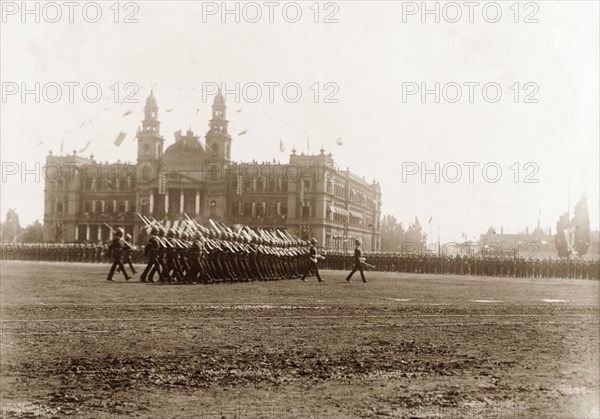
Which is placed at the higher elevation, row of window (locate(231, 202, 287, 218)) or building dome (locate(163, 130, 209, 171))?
building dome (locate(163, 130, 209, 171))

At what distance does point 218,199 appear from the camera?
7100 centimetres

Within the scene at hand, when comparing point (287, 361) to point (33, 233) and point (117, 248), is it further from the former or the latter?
point (33, 233)

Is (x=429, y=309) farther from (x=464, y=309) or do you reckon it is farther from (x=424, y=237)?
(x=424, y=237)

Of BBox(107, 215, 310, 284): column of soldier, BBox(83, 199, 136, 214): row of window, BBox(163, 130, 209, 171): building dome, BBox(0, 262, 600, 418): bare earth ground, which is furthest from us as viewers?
BBox(163, 130, 209, 171): building dome

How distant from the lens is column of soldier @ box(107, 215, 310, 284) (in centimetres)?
1927

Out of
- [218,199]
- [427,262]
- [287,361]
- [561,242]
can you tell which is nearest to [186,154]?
[218,199]

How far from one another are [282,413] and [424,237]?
1578 inches

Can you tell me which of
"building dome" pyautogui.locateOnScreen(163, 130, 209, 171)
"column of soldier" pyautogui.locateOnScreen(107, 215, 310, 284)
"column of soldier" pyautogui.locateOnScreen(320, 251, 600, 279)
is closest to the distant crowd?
"column of soldier" pyautogui.locateOnScreen(320, 251, 600, 279)

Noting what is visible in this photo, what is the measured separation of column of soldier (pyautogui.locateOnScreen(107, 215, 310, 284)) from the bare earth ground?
5.46 m

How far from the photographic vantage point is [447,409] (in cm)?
641

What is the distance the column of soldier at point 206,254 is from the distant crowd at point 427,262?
15581 mm

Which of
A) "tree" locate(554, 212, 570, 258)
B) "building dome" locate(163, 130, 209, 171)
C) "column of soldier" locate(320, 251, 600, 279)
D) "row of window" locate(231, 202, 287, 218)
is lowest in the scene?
"column of soldier" locate(320, 251, 600, 279)

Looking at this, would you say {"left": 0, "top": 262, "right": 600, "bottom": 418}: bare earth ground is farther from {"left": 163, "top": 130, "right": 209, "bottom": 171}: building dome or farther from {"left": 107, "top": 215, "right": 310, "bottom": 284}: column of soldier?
{"left": 163, "top": 130, "right": 209, "bottom": 171}: building dome

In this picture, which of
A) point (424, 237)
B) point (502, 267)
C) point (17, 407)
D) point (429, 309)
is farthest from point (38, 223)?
point (17, 407)
